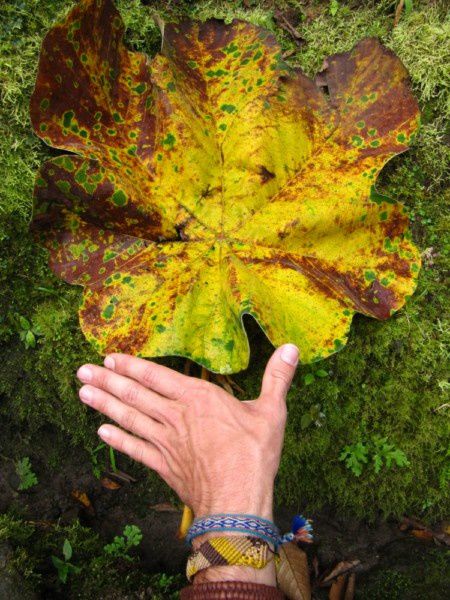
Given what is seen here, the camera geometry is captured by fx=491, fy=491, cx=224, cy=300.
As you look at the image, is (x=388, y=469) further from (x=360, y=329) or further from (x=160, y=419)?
(x=160, y=419)

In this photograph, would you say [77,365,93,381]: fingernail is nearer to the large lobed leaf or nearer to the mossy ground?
the large lobed leaf

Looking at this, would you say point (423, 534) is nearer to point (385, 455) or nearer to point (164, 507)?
point (385, 455)

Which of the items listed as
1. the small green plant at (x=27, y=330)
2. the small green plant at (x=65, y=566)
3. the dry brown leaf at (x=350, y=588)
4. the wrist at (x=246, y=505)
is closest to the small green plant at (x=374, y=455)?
the dry brown leaf at (x=350, y=588)

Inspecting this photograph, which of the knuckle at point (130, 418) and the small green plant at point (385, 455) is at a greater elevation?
the knuckle at point (130, 418)

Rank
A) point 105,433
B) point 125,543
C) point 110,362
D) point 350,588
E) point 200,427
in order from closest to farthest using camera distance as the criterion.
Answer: point 200,427
point 110,362
point 105,433
point 350,588
point 125,543

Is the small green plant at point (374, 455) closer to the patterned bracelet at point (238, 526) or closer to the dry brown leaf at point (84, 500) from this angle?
the patterned bracelet at point (238, 526)

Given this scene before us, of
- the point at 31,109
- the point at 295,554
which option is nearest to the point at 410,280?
the point at 295,554

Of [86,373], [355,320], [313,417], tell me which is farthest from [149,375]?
[355,320]
